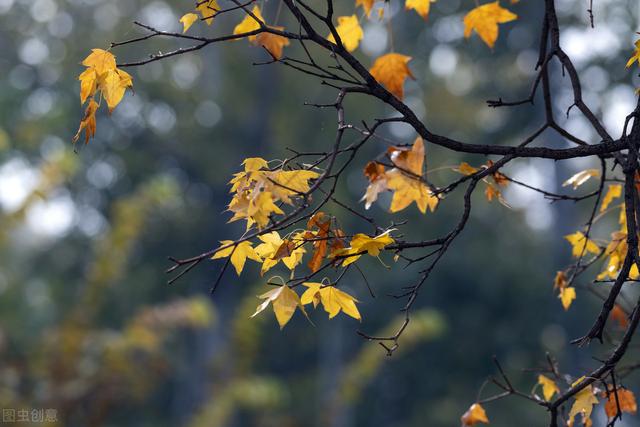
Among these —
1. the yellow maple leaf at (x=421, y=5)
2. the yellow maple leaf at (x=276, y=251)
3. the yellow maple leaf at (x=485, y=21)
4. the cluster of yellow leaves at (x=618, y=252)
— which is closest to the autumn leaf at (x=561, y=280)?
the cluster of yellow leaves at (x=618, y=252)

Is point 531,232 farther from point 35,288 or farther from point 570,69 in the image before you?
point 570,69

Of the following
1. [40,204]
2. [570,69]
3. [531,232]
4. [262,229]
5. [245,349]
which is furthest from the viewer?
[531,232]

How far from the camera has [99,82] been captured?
140 cm

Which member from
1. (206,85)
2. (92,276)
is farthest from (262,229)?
(206,85)

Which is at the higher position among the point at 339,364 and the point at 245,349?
the point at 339,364

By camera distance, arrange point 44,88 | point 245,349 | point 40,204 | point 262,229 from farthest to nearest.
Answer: point 44,88 → point 245,349 → point 40,204 → point 262,229

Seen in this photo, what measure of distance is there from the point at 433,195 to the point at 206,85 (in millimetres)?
11863

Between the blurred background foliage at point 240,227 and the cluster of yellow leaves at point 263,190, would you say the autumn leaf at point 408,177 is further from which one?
the blurred background foliage at point 240,227

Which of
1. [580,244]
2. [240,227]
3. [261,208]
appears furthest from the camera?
[240,227]

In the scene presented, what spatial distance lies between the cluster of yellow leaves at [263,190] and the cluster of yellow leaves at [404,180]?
0.36ft

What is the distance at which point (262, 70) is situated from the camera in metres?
12.7

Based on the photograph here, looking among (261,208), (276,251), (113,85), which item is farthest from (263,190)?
(113,85)

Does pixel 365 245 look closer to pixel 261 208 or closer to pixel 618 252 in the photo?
pixel 261 208

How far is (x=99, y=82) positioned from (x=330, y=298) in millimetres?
530
